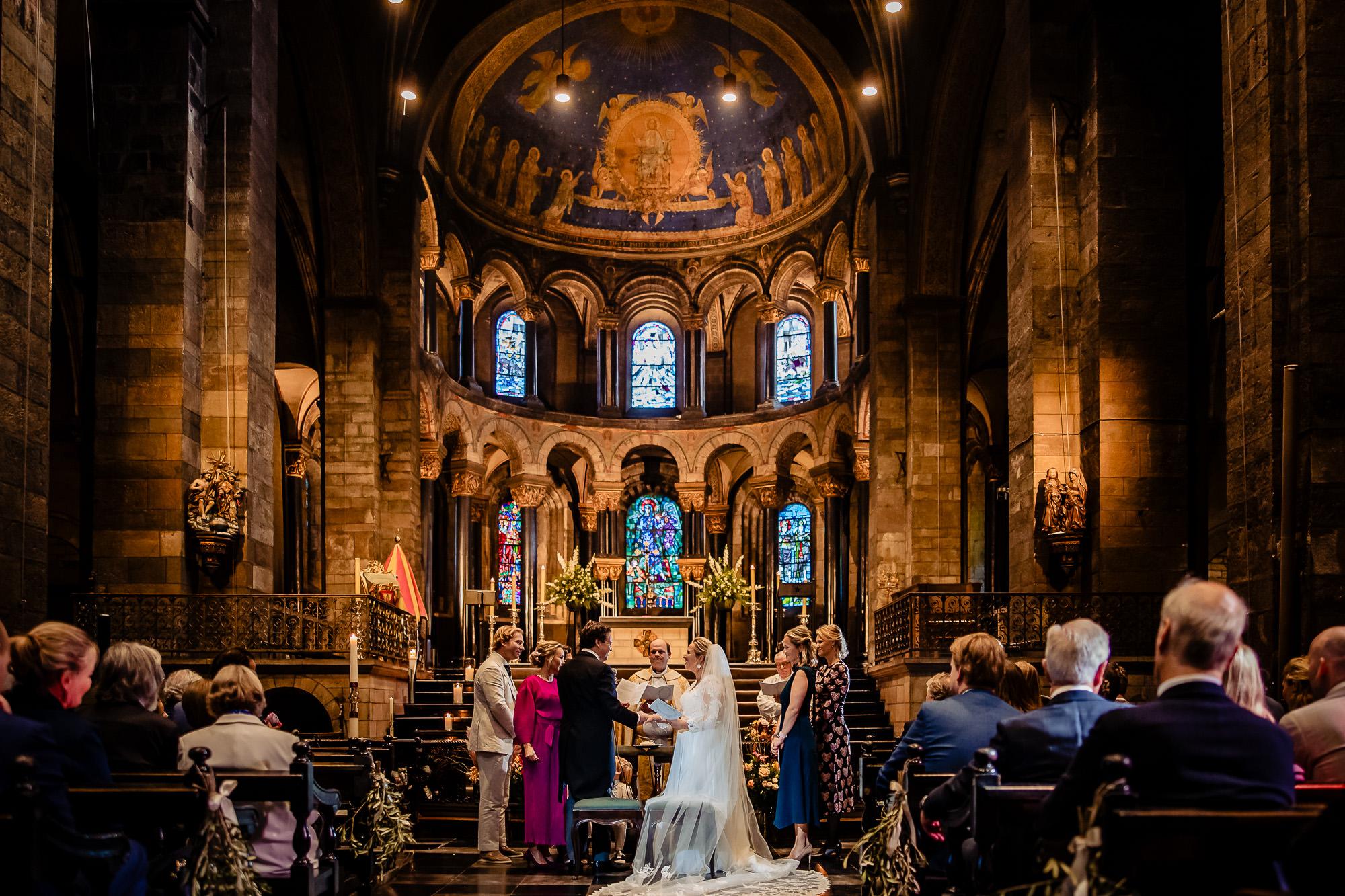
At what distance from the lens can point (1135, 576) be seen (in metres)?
13.6

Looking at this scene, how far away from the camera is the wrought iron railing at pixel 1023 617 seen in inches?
528

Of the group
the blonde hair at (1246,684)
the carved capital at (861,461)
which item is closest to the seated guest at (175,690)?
the blonde hair at (1246,684)

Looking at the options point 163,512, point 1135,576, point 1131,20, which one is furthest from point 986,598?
point 163,512

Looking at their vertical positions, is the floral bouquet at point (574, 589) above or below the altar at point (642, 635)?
above

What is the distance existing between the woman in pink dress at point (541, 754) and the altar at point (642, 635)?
1171 cm

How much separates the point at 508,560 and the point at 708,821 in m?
23.9

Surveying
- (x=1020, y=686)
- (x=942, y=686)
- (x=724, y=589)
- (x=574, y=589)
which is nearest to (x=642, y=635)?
(x=574, y=589)

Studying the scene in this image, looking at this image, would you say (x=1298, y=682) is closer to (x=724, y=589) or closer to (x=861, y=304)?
(x=724, y=589)

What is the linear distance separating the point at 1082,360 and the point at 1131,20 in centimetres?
359

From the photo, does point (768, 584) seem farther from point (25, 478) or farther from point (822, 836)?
point (25, 478)

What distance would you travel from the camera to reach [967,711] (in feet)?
20.2

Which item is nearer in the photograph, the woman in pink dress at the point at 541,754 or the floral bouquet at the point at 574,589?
the woman in pink dress at the point at 541,754

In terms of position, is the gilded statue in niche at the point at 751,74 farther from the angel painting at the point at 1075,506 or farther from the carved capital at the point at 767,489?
the angel painting at the point at 1075,506

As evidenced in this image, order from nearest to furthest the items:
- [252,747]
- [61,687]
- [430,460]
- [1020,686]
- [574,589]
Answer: [61,687] → [252,747] → [1020,686] → [574,589] → [430,460]
